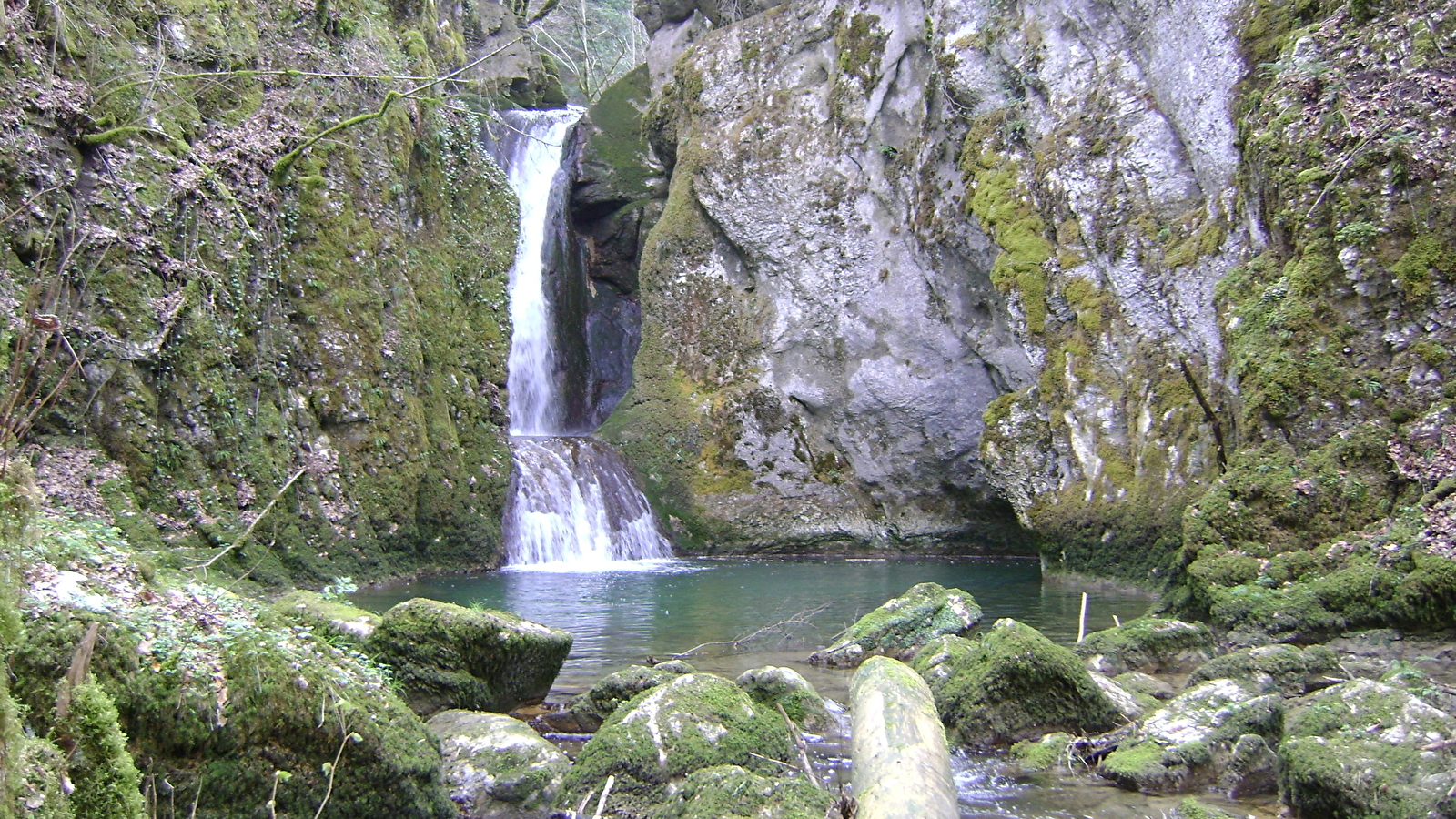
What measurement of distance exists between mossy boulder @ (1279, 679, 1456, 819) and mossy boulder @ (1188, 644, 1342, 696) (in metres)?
1.25

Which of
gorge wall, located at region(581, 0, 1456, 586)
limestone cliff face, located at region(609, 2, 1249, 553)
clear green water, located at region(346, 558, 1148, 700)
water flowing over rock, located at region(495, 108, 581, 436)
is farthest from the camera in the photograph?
water flowing over rock, located at region(495, 108, 581, 436)

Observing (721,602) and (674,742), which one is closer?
(674,742)

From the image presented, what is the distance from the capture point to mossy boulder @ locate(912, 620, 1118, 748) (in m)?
5.59

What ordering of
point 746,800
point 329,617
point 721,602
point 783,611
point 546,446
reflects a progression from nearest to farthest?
1. point 746,800
2. point 329,617
3. point 783,611
4. point 721,602
5. point 546,446

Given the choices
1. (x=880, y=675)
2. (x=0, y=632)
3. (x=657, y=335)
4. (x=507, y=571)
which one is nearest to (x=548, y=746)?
(x=880, y=675)

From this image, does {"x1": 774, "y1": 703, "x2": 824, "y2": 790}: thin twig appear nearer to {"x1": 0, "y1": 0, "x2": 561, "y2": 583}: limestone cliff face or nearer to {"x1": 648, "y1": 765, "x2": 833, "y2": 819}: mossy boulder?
{"x1": 648, "y1": 765, "x2": 833, "y2": 819}: mossy boulder

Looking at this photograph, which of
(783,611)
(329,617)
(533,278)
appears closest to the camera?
(329,617)

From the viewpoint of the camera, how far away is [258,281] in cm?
1095

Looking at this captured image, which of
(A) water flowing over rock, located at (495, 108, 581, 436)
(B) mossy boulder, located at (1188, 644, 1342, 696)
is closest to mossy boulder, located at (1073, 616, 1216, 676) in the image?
(B) mossy boulder, located at (1188, 644, 1342, 696)

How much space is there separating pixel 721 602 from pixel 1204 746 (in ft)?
23.3

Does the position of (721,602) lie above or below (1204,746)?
above

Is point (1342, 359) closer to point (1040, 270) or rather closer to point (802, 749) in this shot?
point (1040, 270)

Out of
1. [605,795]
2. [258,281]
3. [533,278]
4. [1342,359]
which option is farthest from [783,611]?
[533,278]

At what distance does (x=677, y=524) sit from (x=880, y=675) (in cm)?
1416
